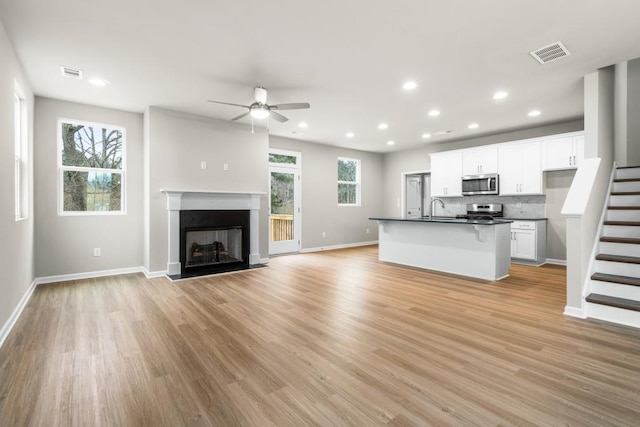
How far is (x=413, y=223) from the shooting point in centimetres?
559

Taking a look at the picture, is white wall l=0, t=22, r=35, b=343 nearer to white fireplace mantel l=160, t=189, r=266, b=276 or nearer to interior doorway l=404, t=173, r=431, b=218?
white fireplace mantel l=160, t=189, r=266, b=276

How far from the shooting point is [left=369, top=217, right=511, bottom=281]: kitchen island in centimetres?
468

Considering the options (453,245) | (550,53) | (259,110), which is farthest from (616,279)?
(259,110)

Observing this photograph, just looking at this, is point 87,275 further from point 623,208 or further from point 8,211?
point 623,208

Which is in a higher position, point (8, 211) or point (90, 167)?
point (90, 167)

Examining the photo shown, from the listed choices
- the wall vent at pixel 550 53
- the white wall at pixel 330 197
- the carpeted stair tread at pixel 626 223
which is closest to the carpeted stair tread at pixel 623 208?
the carpeted stair tread at pixel 626 223

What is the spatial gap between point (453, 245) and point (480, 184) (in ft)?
8.09

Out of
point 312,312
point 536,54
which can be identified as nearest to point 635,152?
point 536,54

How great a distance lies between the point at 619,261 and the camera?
3.18 metres

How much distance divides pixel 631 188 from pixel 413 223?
2.87 m

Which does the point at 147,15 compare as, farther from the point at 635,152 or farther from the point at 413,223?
the point at 635,152

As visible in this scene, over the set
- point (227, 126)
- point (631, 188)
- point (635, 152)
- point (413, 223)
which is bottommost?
point (413, 223)

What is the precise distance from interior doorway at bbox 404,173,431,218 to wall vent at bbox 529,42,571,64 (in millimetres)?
5140

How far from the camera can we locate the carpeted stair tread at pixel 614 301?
2.87 meters
